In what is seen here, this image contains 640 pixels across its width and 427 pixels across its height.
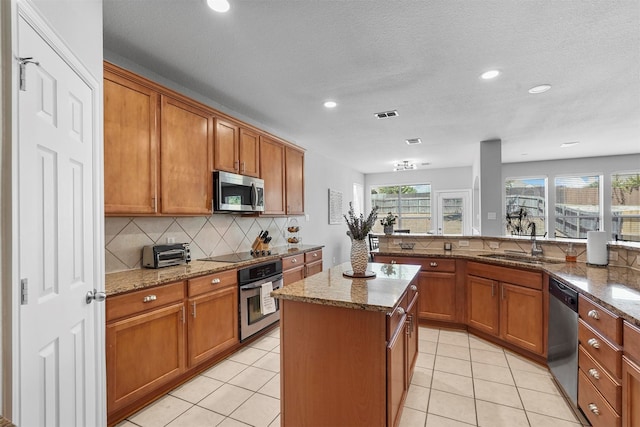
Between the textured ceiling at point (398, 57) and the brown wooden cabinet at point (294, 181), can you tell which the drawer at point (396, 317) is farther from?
the brown wooden cabinet at point (294, 181)

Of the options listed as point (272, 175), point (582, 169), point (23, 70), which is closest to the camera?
point (23, 70)

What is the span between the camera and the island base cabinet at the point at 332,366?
1479mm

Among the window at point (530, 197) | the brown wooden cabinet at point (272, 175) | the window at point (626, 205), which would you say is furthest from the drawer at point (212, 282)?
the window at point (626, 205)

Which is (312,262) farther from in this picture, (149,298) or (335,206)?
(335,206)

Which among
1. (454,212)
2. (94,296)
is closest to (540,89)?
(94,296)

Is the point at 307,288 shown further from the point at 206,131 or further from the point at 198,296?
the point at 206,131

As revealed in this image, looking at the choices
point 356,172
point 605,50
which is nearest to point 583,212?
point 356,172

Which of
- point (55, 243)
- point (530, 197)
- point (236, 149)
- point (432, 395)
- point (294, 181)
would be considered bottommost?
point (432, 395)

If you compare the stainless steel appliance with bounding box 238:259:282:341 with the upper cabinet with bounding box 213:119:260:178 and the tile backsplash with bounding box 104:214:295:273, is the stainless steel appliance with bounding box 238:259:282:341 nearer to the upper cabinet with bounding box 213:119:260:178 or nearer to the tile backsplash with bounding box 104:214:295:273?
the tile backsplash with bounding box 104:214:295:273

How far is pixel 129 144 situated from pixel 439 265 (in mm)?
3234

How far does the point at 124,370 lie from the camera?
1.88 m

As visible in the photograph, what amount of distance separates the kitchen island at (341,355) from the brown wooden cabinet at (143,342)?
0.98 metres

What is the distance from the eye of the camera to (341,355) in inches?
60.7

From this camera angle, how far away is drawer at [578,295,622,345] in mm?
1504
